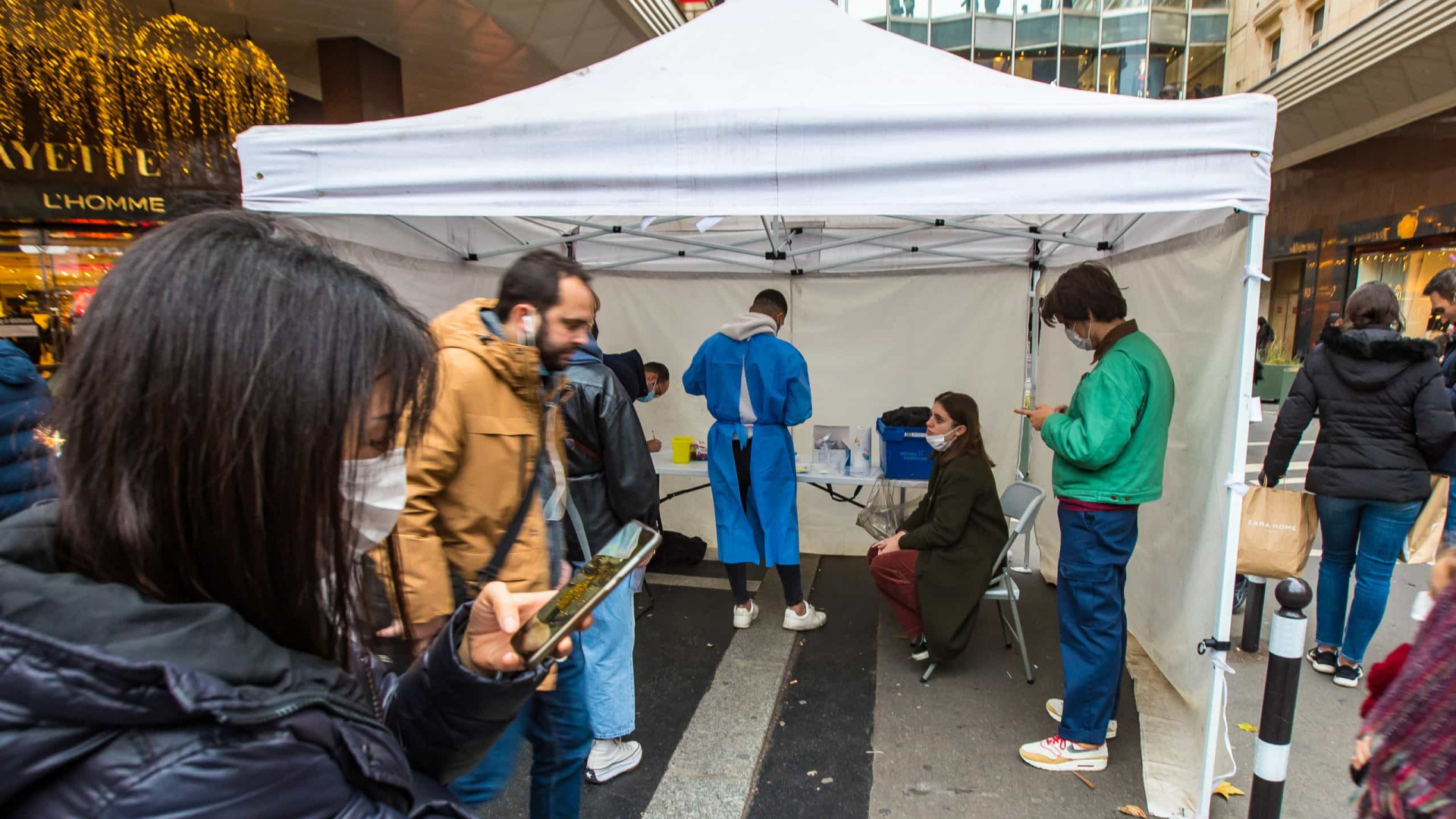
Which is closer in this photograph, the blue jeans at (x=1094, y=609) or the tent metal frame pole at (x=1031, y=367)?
the blue jeans at (x=1094, y=609)

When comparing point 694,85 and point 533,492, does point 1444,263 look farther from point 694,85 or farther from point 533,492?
Answer: point 533,492

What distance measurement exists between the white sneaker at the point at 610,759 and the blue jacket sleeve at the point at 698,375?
6.50ft

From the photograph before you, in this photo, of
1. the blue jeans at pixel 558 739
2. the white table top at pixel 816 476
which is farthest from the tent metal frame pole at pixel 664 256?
the blue jeans at pixel 558 739

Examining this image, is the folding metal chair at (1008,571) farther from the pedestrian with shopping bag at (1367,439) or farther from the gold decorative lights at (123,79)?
the gold decorative lights at (123,79)

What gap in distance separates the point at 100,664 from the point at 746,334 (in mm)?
3444

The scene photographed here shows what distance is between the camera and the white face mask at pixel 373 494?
2.14ft

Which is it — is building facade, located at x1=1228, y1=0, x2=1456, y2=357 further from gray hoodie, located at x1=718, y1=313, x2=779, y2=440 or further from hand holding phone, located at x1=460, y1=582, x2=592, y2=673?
hand holding phone, located at x1=460, y1=582, x2=592, y2=673

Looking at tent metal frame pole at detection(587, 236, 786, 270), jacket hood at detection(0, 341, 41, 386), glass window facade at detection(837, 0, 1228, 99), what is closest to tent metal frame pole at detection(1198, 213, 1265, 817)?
tent metal frame pole at detection(587, 236, 786, 270)

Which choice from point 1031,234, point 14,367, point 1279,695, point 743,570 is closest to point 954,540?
point 743,570

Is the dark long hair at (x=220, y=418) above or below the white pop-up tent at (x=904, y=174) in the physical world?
below

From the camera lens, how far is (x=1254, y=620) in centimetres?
352

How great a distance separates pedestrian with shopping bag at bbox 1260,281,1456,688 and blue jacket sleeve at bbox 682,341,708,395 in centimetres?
285

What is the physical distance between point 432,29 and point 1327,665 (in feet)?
25.3

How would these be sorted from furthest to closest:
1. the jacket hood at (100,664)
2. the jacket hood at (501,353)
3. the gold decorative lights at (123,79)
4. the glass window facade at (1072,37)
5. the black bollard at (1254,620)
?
the glass window facade at (1072,37) < the gold decorative lights at (123,79) < the black bollard at (1254,620) < the jacket hood at (501,353) < the jacket hood at (100,664)
